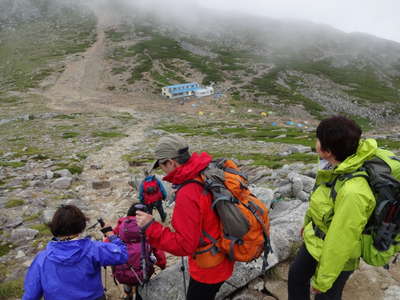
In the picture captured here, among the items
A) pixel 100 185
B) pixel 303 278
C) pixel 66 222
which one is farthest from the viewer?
pixel 100 185

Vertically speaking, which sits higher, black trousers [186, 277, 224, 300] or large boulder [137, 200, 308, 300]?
black trousers [186, 277, 224, 300]

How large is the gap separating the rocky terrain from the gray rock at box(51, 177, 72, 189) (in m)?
0.09

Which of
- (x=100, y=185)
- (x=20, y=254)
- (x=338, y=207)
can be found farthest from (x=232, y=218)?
(x=100, y=185)

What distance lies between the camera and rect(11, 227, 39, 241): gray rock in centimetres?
740

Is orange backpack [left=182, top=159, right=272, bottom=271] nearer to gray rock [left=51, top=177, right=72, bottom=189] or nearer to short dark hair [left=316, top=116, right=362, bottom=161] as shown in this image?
short dark hair [left=316, top=116, right=362, bottom=161]

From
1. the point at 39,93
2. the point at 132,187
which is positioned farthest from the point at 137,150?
the point at 39,93

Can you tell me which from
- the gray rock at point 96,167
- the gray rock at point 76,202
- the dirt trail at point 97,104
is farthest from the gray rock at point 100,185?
the gray rock at point 96,167

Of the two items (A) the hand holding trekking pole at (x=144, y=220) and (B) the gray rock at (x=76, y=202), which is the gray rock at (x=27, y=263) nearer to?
(B) the gray rock at (x=76, y=202)

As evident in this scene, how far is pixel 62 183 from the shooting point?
11.8 meters

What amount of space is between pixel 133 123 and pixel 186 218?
34.7m

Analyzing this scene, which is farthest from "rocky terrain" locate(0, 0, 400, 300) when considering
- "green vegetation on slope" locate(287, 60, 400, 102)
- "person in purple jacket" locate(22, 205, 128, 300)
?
"green vegetation on slope" locate(287, 60, 400, 102)

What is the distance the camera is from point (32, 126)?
1193 inches

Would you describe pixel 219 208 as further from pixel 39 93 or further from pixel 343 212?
pixel 39 93

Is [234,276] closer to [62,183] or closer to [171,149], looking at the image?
[171,149]
